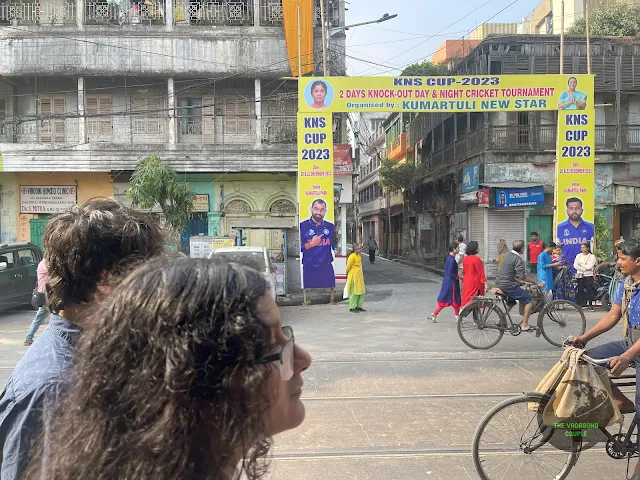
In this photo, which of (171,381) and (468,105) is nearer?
(171,381)

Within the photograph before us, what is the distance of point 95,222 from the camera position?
2031mm

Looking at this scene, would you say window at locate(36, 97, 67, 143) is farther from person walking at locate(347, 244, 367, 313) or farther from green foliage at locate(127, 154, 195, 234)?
person walking at locate(347, 244, 367, 313)

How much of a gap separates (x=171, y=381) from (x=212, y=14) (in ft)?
68.0

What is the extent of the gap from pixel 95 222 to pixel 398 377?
568 cm

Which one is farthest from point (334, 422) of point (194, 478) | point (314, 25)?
point (314, 25)

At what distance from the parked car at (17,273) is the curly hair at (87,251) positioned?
12719mm

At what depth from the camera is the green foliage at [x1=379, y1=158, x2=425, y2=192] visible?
31.6 m

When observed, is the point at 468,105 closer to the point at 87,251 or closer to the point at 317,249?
the point at 317,249

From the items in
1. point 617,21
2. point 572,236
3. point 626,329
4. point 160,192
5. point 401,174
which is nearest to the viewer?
point 626,329

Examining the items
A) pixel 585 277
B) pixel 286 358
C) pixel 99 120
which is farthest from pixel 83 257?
pixel 99 120

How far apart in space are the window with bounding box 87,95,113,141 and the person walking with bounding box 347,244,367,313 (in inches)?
462

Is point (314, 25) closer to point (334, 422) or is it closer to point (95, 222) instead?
point (334, 422)

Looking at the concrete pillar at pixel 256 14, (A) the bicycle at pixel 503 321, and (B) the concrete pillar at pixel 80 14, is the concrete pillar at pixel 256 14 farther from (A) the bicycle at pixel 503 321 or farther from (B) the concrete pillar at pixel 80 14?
(A) the bicycle at pixel 503 321

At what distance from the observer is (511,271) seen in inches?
352
